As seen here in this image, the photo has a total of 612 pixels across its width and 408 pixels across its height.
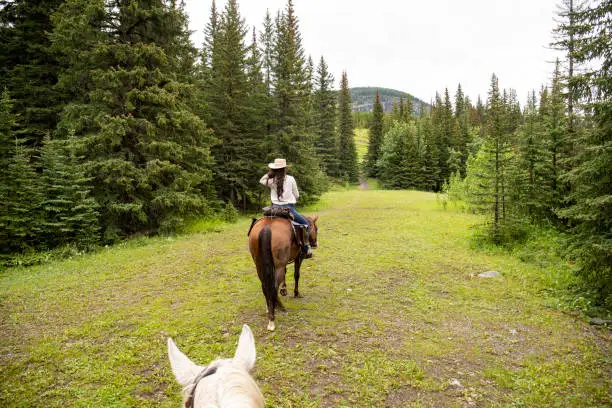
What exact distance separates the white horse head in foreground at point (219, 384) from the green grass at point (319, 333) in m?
2.74

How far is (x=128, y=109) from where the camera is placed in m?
11.8

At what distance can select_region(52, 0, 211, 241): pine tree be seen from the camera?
11.6 m

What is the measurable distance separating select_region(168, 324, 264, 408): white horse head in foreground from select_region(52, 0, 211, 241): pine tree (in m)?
11.3

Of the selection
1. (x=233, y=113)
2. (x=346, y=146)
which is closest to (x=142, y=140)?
(x=233, y=113)

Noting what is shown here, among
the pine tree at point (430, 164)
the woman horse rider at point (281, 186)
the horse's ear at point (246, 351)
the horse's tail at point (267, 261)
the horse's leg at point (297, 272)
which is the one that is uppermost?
the pine tree at point (430, 164)

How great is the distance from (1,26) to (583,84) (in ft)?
69.5

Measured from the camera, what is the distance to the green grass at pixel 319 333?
162 inches

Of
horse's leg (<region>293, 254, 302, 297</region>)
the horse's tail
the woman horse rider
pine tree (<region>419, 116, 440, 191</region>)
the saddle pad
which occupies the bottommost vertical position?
horse's leg (<region>293, 254, 302, 297</region>)

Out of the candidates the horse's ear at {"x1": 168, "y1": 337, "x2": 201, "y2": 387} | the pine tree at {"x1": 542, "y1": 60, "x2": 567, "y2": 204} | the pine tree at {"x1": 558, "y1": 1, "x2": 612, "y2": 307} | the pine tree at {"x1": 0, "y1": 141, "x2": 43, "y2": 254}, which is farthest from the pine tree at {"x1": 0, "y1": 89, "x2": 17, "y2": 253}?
the pine tree at {"x1": 542, "y1": 60, "x2": 567, "y2": 204}

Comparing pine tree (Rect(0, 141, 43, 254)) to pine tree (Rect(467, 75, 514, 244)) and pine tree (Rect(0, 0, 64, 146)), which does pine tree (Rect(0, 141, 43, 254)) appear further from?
pine tree (Rect(467, 75, 514, 244))

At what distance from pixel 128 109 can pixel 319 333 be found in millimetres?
11002

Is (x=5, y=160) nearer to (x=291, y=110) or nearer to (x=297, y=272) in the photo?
(x=297, y=272)

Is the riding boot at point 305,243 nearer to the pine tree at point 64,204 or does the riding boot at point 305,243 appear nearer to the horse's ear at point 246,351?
the horse's ear at point 246,351

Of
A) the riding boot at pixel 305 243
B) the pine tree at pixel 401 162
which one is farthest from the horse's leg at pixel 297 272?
the pine tree at pixel 401 162
